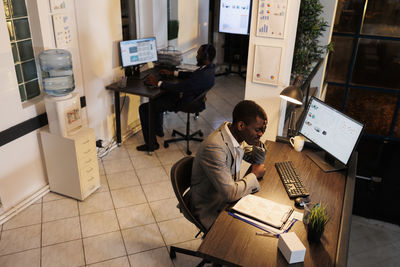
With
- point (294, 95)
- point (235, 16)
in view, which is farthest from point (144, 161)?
point (235, 16)

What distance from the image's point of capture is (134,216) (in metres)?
3.33

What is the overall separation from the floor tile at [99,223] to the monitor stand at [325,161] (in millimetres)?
1817

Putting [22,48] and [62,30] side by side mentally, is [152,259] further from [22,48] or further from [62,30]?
[62,30]

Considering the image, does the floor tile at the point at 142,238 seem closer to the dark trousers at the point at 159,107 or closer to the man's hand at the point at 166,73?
the dark trousers at the point at 159,107

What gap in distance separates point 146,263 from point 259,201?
120cm

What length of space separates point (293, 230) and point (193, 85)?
8.28 feet

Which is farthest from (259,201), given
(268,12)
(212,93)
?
(212,93)

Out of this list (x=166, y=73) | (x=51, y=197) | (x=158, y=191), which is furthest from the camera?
(x=166, y=73)

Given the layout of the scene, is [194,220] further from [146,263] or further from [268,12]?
[268,12]

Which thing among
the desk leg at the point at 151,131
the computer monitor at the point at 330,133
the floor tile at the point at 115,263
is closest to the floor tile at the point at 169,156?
the desk leg at the point at 151,131

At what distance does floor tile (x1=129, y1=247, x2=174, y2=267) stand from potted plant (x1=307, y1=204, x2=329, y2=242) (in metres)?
1.33

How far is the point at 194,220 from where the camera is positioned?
7.39 ft

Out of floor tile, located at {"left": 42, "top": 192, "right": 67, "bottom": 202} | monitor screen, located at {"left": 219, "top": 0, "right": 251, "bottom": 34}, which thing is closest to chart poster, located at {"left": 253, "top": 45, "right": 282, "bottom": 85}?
floor tile, located at {"left": 42, "top": 192, "right": 67, "bottom": 202}

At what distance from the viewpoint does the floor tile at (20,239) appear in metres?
2.91
